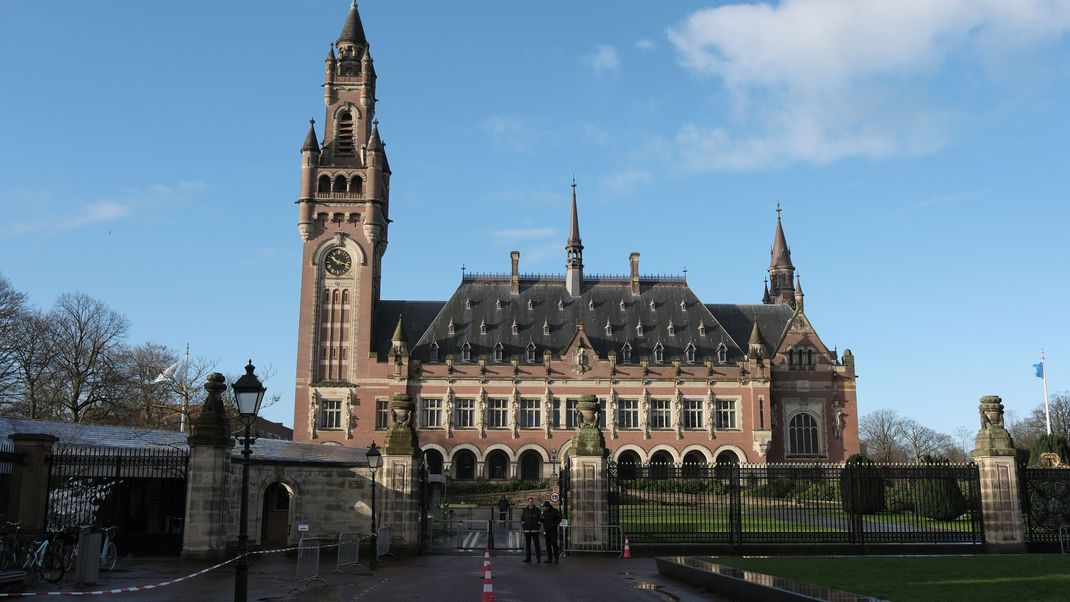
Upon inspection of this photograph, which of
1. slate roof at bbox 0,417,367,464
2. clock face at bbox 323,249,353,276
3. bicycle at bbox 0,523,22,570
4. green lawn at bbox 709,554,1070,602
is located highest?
clock face at bbox 323,249,353,276

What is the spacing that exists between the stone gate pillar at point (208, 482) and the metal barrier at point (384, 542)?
12.3 ft

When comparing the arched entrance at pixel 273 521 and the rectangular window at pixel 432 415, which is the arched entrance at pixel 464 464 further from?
the arched entrance at pixel 273 521

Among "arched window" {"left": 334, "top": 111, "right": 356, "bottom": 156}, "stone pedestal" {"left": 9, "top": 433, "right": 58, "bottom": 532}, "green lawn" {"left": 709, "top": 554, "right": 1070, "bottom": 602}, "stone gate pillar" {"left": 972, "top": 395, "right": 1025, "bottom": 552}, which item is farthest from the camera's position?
"arched window" {"left": 334, "top": 111, "right": 356, "bottom": 156}

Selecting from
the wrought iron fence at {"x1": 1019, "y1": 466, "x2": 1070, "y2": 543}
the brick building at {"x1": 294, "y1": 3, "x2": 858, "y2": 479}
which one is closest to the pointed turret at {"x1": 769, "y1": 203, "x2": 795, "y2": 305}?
the brick building at {"x1": 294, "y1": 3, "x2": 858, "y2": 479}

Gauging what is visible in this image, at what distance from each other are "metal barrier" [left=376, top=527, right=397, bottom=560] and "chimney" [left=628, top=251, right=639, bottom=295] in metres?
47.7

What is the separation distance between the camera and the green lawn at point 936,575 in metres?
13.6

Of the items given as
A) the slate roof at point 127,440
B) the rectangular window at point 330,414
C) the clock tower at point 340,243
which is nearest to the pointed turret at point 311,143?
the clock tower at point 340,243

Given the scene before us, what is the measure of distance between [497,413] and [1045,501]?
42491mm

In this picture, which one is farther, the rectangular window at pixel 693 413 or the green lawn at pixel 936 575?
the rectangular window at pixel 693 413

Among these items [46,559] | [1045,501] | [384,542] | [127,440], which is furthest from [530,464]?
[46,559]

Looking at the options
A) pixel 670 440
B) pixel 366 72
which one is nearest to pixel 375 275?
pixel 366 72

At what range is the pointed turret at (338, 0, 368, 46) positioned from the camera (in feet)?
229

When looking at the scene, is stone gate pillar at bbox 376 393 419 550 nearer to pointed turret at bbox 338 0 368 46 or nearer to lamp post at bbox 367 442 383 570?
lamp post at bbox 367 442 383 570

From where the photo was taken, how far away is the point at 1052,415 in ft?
295
